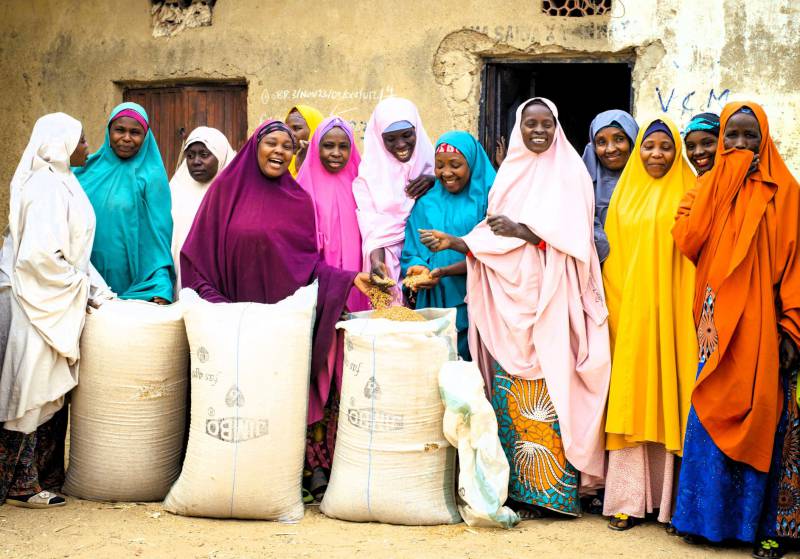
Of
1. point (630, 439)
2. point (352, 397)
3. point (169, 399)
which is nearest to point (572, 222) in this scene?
point (630, 439)

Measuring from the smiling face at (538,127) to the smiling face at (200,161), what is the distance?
1.70 metres

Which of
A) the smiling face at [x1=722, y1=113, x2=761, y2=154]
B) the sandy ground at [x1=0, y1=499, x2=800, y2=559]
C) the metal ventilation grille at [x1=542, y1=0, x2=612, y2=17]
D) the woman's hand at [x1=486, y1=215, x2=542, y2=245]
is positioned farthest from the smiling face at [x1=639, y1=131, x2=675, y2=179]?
the metal ventilation grille at [x1=542, y1=0, x2=612, y2=17]

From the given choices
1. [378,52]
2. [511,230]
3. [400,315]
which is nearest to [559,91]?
[378,52]

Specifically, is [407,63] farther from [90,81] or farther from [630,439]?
[630,439]

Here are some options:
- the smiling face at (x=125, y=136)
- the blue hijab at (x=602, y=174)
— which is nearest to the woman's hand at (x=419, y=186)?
the blue hijab at (x=602, y=174)

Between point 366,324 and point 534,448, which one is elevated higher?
point 366,324

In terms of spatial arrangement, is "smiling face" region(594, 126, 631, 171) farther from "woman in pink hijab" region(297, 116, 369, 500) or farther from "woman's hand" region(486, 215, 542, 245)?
"woman in pink hijab" region(297, 116, 369, 500)

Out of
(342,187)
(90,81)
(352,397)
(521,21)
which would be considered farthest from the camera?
(90,81)

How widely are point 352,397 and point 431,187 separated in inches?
48.4

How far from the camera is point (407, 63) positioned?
7.14 m

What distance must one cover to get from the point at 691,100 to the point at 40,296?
4545 millimetres

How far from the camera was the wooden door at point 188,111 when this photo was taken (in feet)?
25.5

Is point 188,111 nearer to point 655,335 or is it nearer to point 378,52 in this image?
point 378,52

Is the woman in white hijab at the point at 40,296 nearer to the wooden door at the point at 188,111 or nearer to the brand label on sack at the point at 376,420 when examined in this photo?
the brand label on sack at the point at 376,420
